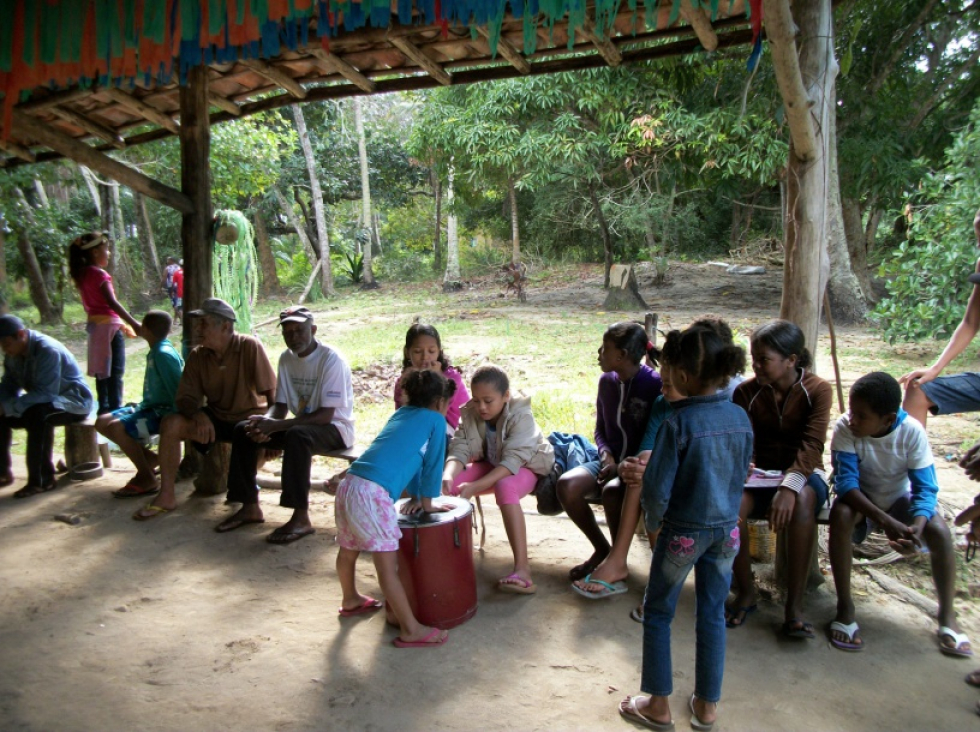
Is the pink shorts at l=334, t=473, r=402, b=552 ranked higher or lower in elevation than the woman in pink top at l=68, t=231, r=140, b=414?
lower

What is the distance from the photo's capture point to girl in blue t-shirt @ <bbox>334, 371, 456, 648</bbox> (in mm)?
2969

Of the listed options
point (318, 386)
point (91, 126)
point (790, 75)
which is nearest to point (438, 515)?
point (318, 386)

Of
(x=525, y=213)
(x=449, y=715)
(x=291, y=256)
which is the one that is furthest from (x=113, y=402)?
(x=291, y=256)

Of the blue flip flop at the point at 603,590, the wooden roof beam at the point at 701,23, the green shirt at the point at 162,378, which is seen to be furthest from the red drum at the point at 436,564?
Answer: the wooden roof beam at the point at 701,23

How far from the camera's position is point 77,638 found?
10.3 feet

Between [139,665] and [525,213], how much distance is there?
18766 millimetres

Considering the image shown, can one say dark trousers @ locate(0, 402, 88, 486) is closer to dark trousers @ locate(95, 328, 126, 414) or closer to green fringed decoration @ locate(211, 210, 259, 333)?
dark trousers @ locate(95, 328, 126, 414)

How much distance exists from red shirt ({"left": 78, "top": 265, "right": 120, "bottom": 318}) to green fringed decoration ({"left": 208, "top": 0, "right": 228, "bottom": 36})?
3111 millimetres

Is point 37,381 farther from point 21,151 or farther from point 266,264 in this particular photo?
point 266,264

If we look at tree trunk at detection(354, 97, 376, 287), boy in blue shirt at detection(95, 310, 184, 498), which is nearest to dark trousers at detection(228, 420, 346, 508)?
boy in blue shirt at detection(95, 310, 184, 498)

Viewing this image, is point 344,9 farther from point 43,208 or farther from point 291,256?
point 291,256

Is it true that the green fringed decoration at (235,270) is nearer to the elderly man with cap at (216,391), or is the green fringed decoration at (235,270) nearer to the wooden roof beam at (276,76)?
the wooden roof beam at (276,76)

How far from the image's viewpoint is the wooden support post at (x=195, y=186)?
5121mm

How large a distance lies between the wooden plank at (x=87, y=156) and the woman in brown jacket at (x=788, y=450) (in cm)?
391
